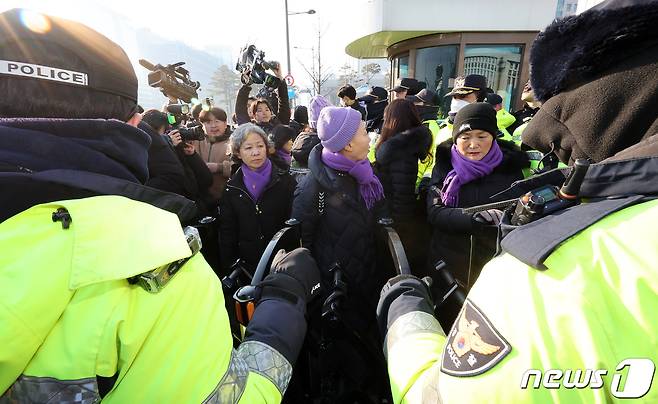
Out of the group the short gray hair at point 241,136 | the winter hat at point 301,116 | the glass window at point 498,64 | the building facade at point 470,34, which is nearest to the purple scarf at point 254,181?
the short gray hair at point 241,136

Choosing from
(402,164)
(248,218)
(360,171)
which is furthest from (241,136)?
(402,164)

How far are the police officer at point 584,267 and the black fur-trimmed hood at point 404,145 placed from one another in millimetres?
2049

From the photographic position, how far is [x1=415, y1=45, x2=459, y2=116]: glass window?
950cm

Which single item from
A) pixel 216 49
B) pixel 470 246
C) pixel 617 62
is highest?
pixel 216 49

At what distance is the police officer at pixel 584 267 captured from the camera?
1.77 feet

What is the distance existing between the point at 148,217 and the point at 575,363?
2.93ft

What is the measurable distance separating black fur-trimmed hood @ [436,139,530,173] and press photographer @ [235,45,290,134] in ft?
7.84

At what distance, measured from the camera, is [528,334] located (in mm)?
598

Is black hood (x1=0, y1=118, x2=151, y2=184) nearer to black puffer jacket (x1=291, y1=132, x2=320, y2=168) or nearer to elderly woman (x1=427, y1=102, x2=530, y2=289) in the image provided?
elderly woman (x1=427, y1=102, x2=530, y2=289)

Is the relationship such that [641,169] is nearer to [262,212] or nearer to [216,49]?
[262,212]

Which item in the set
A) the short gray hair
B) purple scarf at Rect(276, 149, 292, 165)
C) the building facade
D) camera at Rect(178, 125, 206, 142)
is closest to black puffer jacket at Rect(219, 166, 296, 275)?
the short gray hair

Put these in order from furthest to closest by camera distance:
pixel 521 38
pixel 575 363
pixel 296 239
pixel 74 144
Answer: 1. pixel 521 38
2. pixel 296 239
3. pixel 74 144
4. pixel 575 363

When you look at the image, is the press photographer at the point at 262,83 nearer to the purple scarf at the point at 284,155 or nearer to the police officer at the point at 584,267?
the purple scarf at the point at 284,155

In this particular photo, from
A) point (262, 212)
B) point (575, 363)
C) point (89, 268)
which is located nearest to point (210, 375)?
point (89, 268)
